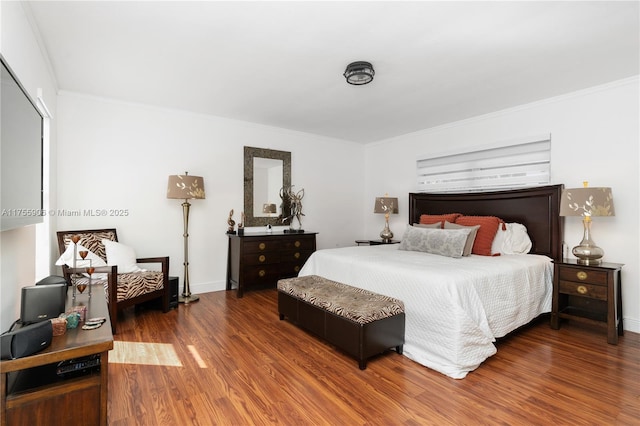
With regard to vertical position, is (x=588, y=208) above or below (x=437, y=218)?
above

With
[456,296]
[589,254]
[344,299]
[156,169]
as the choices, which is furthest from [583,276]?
[156,169]

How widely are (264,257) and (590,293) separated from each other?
3550 millimetres

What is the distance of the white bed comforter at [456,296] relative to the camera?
226 cm

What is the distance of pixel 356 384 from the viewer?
2.10 meters

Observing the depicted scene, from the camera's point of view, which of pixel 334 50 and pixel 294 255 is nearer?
pixel 334 50

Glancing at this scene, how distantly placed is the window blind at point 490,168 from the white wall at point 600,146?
11cm

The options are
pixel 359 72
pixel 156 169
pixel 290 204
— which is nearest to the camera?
pixel 359 72

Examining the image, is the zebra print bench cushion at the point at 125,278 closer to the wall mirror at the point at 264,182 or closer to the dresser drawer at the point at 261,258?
the dresser drawer at the point at 261,258

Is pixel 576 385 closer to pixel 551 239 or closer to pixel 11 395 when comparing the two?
pixel 551 239

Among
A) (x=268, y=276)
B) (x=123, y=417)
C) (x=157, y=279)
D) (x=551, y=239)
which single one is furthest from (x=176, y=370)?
(x=551, y=239)

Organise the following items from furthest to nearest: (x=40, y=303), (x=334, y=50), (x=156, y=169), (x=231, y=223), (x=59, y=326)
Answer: (x=231, y=223) → (x=156, y=169) → (x=334, y=50) → (x=40, y=303) → (x=59, y=326)

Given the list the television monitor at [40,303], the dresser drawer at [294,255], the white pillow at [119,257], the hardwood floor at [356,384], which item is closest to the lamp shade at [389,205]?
the dresser drawer at [294,255]

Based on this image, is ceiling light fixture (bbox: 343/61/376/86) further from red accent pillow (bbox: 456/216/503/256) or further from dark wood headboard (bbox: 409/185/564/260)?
dark wood headboard (bbox: 409/185/564/260)

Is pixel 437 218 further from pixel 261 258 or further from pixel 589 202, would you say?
pixel 261 258
